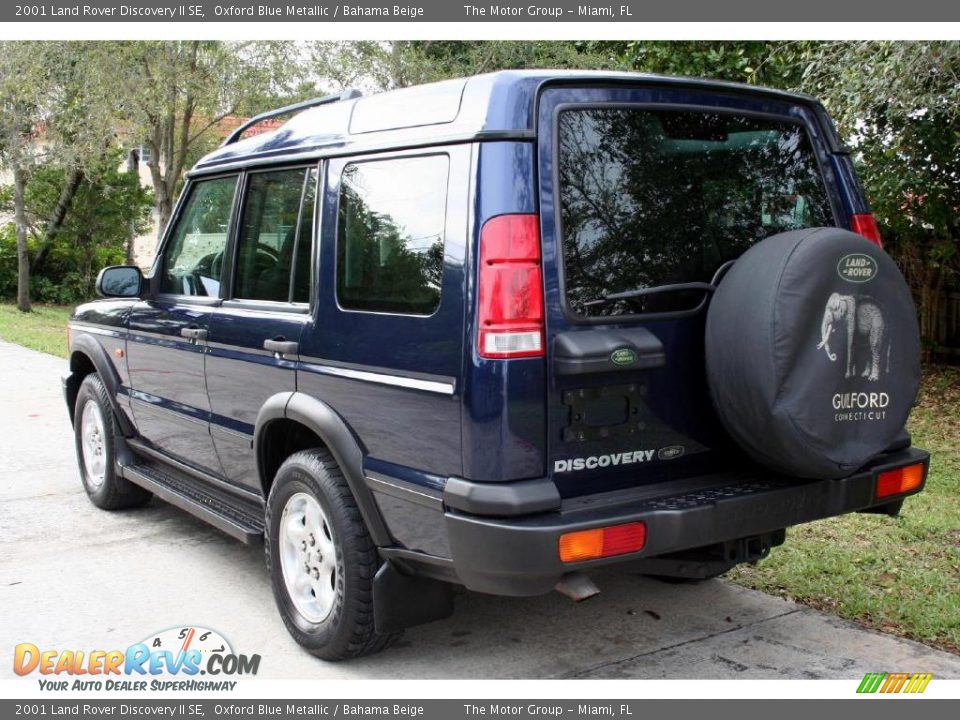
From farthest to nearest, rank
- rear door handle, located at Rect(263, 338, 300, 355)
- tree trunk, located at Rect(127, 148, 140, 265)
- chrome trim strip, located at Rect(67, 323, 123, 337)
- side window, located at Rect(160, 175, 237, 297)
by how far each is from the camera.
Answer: tree trunk, located at Rect(127, 148, 140, 265) → chrome trim strip, located at Rect(67, 323, 123, 337) → side window, located at Rect(160, 175, 237, 297) → rear door handle, located at Rect(263, 338, 300, 355)

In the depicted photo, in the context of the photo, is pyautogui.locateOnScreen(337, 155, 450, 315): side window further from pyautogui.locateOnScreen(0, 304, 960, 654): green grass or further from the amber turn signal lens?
pyautogui.locateOnScreen(0, 304, 960, 654): green grass

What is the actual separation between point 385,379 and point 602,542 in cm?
96

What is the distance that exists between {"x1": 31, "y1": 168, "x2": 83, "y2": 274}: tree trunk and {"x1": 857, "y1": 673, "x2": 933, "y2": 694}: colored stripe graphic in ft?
75.7

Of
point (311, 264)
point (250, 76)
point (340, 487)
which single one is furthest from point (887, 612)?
point (250, 76)

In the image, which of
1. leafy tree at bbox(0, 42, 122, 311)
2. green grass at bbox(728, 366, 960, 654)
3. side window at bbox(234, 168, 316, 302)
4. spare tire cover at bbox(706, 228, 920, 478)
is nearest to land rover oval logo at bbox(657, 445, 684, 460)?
spare tire cover at bbox(706, 228, 920, 478)

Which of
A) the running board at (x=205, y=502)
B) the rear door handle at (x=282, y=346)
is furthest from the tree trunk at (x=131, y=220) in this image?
the rear door handle at (x=282, y=346)

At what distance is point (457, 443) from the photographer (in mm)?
3221

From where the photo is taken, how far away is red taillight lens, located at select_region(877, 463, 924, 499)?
3.84 m

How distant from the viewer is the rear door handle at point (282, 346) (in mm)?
4027

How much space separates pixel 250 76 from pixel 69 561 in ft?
45.6

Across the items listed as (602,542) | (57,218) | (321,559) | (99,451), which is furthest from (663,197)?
(57,218)

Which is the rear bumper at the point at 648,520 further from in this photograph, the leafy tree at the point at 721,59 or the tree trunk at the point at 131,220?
the tree trunk at the point at 131,220

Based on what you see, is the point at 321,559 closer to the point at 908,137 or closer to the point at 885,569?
the point at 885,569

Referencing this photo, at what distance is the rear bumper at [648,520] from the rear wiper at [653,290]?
26.0 inches
